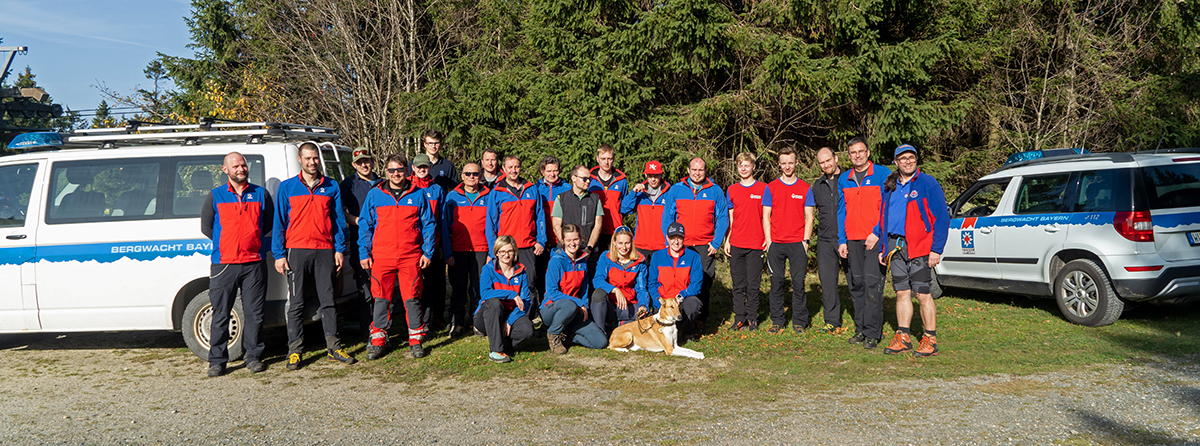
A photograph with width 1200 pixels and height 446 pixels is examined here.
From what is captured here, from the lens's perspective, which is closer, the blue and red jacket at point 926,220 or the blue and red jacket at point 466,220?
the blue and red jacket at point 926,220

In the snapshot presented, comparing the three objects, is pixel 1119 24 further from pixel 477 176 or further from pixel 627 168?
pixel 477 176

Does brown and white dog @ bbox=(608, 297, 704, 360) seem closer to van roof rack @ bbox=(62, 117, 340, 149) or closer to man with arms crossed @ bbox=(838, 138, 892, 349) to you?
man with arms crossed @ bbox=(838, 138, 892, 349)

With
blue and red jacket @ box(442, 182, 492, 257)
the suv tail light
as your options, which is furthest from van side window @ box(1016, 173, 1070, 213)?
blue and red jacket @ box(442, 182, 492, 257)

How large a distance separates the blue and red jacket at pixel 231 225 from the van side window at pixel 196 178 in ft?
1.71

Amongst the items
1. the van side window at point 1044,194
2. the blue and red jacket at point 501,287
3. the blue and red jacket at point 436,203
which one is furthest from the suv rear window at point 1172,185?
the blue and red jacket at point 436,203

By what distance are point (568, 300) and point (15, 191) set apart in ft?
16.1

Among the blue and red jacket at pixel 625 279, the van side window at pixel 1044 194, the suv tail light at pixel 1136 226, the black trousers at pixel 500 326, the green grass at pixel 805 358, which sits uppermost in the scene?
the van side window at pixel 1044 194

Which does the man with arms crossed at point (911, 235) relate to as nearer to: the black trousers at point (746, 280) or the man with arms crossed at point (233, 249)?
the black trousers at point (746, 280)

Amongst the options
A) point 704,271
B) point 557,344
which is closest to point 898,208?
point 704,271

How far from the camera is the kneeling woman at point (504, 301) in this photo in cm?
576

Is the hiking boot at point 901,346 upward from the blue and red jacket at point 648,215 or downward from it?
downward

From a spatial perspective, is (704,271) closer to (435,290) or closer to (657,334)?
(657,334)

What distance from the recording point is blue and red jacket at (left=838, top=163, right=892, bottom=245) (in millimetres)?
5895

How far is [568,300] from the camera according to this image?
6.00 metres
